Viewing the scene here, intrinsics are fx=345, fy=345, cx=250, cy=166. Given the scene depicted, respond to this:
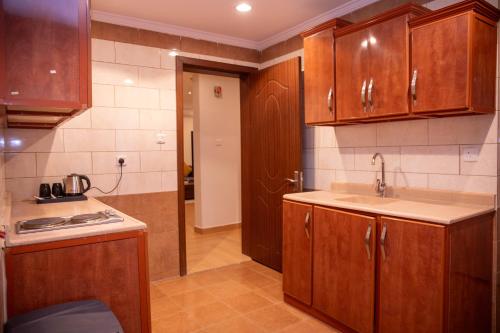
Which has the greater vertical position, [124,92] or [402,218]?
[124,92]

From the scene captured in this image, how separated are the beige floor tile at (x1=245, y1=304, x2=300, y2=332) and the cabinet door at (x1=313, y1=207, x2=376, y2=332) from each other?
0.80 ft

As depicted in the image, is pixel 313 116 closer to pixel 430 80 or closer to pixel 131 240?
pixel 430 80

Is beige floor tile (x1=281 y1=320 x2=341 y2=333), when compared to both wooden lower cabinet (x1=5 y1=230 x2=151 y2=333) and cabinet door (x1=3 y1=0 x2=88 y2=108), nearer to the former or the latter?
wooden lower cabinet (x1=5 y1=230 x2=151 y2=333)

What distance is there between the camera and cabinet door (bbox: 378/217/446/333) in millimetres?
1814

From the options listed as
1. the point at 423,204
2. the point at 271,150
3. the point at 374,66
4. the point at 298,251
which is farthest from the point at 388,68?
the point at 271,150

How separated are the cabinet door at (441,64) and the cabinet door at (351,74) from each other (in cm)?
37

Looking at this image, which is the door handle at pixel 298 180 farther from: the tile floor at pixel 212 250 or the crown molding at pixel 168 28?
the crown molding at pixel 168 28

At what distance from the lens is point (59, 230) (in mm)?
1617

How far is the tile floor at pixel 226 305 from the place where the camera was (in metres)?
2.53

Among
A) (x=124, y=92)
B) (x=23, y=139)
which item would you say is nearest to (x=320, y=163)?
(x=124, y=92)

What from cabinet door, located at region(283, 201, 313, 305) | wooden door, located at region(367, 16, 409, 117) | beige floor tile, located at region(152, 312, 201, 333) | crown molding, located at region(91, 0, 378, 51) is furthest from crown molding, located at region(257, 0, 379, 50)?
beige floor tile, located at region(152, 312, 201, 333)

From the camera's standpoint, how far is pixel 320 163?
131 inches

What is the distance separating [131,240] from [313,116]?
1.80m

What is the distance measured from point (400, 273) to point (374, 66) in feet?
4.49
